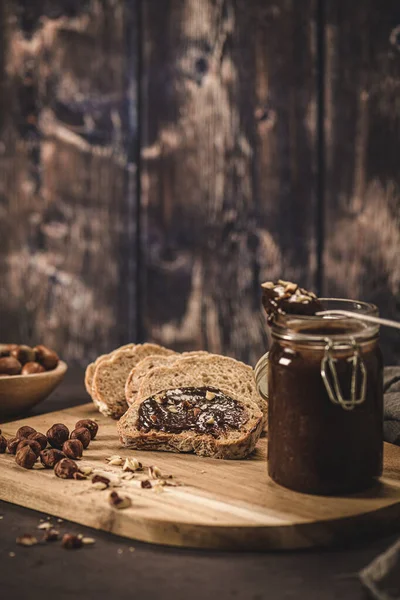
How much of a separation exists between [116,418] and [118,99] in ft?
5.93

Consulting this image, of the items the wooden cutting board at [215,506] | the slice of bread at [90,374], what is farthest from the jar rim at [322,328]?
the slice of bread at [90,374]

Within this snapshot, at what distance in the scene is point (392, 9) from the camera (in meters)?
3.43

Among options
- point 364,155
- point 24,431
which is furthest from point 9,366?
point 364,155

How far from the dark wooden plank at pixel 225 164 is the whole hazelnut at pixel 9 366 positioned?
55.9 inches

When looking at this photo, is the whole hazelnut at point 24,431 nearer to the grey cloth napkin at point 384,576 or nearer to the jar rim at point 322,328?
the jar rim at point 322,328

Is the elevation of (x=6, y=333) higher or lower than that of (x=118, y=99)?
lower

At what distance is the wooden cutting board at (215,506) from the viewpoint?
63.7 inches

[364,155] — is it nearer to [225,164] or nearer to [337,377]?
[225,164]

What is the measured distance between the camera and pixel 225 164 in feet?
12.2

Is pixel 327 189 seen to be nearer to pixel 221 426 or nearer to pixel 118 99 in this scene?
pixel 118 99

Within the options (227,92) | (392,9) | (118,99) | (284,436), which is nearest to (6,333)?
(118,99)

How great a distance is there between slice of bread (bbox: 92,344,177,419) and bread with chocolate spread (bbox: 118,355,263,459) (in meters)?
0.21

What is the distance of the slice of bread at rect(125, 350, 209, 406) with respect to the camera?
7.70 feet

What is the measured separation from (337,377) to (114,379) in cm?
94
